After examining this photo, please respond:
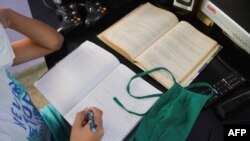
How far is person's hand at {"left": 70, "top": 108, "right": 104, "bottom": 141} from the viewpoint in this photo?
662mm

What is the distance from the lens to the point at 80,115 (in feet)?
2.25

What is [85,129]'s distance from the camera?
0.68 m

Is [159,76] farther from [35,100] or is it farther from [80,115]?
[35,100]

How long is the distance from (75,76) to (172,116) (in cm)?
29

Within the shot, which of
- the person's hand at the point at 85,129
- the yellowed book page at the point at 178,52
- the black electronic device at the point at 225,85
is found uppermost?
the yellowed book page at the point at 178,52

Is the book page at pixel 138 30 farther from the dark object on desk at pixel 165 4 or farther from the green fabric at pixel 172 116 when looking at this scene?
the green fabric at pixel 172 116

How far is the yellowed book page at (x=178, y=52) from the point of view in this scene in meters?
0.78

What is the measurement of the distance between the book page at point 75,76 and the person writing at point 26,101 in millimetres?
68

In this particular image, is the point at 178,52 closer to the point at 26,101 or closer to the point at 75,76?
the point at 75,76

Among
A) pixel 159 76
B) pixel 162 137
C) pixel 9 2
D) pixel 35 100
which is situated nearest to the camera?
pixel 162 137

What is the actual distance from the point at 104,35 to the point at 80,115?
296mm

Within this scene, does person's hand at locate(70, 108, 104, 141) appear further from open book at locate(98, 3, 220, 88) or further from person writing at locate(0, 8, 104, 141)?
open book at locate(98, 3, 220, 88)

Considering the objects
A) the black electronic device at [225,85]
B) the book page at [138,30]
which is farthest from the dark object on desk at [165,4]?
the black electronic device at [225,85]

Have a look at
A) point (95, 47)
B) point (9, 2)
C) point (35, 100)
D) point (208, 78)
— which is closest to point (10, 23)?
point (95, 47)
